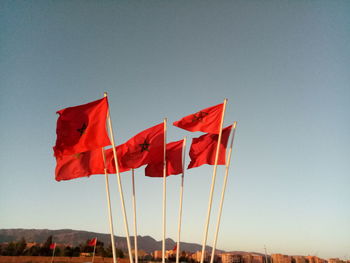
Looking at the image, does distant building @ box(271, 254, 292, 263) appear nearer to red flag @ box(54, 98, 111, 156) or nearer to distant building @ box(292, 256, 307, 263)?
distant building @ box(292, 256, 307, 263)

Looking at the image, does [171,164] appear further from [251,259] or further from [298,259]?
[251,259]

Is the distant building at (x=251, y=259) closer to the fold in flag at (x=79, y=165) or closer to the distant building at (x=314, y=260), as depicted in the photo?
the distant building at (x=314, y=260)

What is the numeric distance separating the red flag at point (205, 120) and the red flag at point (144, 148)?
118cm

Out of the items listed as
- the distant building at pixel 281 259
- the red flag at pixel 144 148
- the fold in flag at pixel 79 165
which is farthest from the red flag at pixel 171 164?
the distant building at pixel 281 259

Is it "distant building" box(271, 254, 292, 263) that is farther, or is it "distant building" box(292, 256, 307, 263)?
A: "distant building" box(292, 256, 307, 263)

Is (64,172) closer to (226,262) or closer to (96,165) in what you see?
(96,165)

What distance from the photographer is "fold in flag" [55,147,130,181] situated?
10.4m

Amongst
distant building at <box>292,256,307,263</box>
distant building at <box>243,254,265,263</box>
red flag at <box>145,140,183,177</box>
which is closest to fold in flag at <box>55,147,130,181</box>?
red flag at <box>145,140,183,177</box>

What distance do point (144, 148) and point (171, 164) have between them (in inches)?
70.9

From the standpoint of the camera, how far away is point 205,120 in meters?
11.5

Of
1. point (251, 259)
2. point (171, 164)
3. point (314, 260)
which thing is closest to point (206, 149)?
point (171, 164)

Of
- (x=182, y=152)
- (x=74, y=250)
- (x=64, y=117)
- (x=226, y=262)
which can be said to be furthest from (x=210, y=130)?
(x=226, y=262)

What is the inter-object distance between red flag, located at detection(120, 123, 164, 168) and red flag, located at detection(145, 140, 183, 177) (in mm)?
499

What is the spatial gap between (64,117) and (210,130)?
18.7 ft
